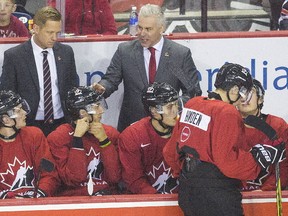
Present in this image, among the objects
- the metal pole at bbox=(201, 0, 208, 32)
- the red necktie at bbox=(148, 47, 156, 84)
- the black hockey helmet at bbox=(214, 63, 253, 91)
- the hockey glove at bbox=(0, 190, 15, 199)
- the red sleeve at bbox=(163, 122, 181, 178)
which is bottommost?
the hockey glove at bbox=(0, 190, 15, 199)

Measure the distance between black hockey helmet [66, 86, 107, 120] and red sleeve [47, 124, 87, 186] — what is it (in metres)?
0.14

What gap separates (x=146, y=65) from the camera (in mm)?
7562

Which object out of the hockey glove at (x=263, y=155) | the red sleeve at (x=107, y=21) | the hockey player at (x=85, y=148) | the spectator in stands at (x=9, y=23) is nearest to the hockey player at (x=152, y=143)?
the hockey player at (x=85, y=148)

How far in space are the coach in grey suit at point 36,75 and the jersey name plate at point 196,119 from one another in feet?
5.64

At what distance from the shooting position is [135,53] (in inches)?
297

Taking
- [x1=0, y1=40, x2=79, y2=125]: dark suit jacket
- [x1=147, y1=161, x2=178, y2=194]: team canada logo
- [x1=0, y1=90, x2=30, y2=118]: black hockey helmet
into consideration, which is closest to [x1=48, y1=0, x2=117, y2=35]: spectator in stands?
[x1=0, y1=40, x2=79, y2=125]: dark suit jacket

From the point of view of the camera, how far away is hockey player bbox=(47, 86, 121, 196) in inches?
261

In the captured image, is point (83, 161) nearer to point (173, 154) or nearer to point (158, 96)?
point (158, 96)

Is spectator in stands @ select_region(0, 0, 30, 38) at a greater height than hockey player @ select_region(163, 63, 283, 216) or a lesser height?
greater

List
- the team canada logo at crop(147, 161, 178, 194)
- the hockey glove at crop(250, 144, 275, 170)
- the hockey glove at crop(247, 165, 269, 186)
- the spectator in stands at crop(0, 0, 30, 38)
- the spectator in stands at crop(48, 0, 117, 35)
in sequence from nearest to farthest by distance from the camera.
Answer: the hockey glove at crop(250, 144, 275, 170), the hockey glove at crop(247, 165, 269, 186), the team canada logo at crop(147, 161, 178, 194), the spectator in stands at crop(0, 0, 30, 38), the spectator in stands at crop(48, 0, 117, 35)

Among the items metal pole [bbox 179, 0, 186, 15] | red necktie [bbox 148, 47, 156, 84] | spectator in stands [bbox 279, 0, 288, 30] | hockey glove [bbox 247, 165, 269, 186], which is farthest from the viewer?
metal pole [bbox 179, 0, 186, 15]

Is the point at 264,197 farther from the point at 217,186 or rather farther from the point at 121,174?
the point at 121,174

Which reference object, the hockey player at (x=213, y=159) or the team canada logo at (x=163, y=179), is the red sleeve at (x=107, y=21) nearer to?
the team canada logo at (x=163, y=179)

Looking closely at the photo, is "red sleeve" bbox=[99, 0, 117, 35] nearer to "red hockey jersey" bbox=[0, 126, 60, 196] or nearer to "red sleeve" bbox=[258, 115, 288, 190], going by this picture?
"red hockey jersey" bbox=[0, 126, 60, 196]
